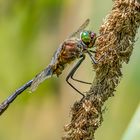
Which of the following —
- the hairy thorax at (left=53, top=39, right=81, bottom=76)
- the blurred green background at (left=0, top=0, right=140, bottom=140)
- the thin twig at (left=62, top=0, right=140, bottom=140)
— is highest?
the blurred green background at (left=0, top=0, right=140, bottom=140)

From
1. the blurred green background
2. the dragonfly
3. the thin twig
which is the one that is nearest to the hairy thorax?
the dragonfly

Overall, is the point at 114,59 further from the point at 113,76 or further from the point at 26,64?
the point at 26,64

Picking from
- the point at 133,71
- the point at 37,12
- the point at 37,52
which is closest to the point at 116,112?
the point at 133,71

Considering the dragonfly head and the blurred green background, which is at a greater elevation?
the blurred green background

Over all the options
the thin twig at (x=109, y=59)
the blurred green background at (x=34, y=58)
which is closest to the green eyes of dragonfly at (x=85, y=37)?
the thin twig at (x=109, y=59)

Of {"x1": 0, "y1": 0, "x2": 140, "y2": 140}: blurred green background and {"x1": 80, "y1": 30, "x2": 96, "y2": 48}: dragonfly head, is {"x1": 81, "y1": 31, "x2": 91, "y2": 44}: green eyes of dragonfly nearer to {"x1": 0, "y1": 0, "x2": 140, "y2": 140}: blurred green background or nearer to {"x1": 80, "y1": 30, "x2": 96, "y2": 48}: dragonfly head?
{"x1": 80, "y1": 30, "x2": 96, "y2": 48}: dragonfly head

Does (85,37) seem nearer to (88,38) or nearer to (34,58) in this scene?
(88,38)
